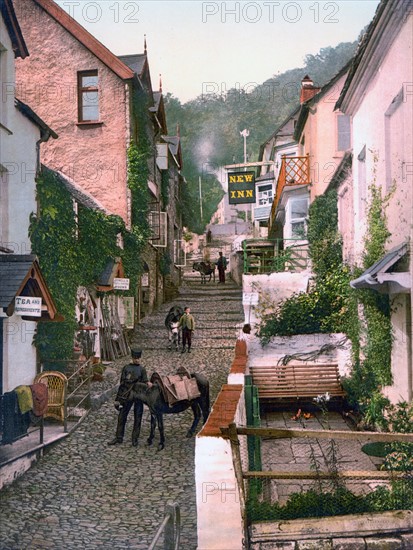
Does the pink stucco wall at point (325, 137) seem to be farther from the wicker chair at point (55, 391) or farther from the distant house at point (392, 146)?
the wicker chair at point (55, 391)

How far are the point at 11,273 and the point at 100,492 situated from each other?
4341mm

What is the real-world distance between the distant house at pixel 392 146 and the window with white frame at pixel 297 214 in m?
11.8

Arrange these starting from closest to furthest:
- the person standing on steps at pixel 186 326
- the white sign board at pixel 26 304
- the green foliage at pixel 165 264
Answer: the white sign board at pixel 26 304, the person standing on steps at pixel 186 326, the green foliage at pixel 165 264

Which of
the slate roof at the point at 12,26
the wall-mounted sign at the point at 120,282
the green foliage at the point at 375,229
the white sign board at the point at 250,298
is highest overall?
the slate roof at the point at 12,26

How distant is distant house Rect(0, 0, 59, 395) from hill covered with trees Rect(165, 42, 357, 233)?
16.7 metres

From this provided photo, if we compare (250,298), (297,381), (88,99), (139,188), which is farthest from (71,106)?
(297,381)

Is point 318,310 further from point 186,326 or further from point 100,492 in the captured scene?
point 100,492

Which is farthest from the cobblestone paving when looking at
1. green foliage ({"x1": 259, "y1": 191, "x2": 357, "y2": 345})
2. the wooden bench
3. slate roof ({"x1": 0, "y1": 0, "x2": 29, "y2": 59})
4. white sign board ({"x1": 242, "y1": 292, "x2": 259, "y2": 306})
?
slate roof ({"x1": 0, "y1": 0, "x2": 29, "y2": 59})

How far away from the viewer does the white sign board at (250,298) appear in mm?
17906

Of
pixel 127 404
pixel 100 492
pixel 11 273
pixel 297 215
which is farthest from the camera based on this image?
pixel 297 215

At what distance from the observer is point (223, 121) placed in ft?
145

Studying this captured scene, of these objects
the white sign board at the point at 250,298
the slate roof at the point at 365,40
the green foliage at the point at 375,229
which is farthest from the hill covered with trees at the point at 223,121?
the green foliage at the point at 375,229

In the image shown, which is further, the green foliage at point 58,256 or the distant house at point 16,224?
the green foliage at point 58,256

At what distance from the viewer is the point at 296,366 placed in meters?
14.6
